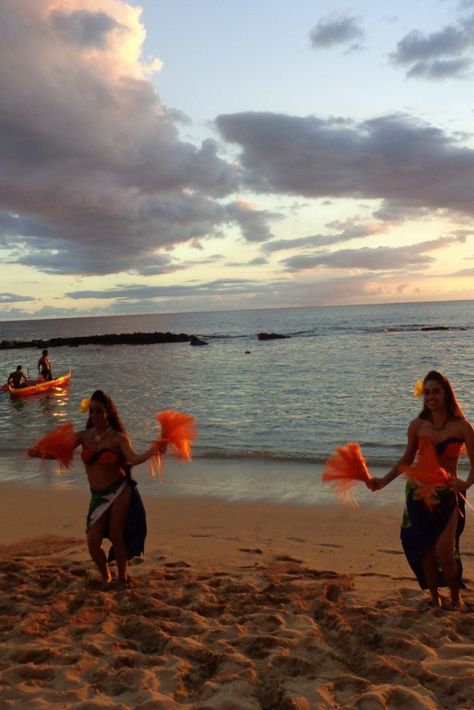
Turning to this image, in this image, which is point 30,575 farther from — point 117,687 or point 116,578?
point 117,687

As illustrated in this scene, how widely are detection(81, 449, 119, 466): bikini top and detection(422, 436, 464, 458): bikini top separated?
2882 mm

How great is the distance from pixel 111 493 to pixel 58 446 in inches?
29.3

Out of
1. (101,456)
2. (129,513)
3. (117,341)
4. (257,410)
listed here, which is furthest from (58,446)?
(117,341)

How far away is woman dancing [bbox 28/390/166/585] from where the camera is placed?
5.76m

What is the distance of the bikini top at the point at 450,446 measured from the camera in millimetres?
5062

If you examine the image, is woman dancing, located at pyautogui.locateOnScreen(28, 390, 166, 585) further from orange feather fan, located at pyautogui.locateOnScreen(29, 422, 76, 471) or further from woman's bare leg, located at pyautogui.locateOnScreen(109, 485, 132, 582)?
orange feather fan, located at pyautogui.locateOnScreen(29, 422, 76, 471)

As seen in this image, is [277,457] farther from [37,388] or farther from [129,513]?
[37,388]

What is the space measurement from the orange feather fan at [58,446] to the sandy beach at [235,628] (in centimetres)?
119

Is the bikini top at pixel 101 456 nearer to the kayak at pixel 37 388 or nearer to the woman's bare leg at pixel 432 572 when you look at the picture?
the woman's bare leg at pixel 432 572

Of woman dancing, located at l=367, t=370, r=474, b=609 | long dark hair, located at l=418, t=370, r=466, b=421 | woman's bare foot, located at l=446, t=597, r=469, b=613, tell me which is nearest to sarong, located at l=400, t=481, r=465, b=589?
woman dancing, located at l=367, t=370, r=474, b=609

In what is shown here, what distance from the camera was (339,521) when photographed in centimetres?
833

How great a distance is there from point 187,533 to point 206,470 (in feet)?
12.6

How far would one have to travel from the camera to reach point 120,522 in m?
5.78

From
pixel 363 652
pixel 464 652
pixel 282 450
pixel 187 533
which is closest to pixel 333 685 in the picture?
pixel 363 652
